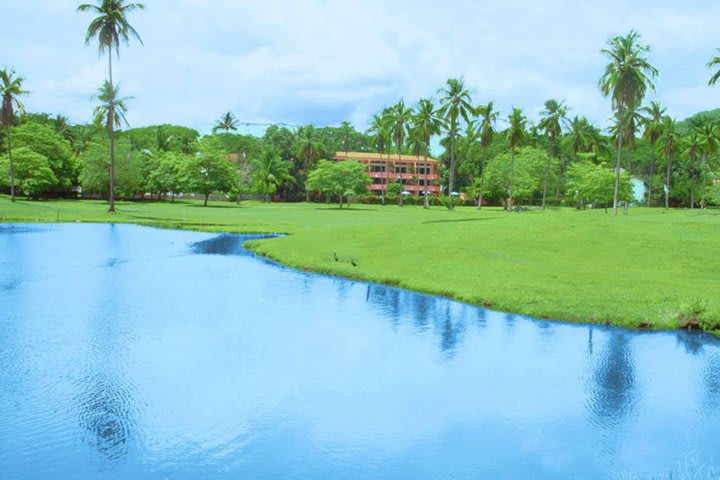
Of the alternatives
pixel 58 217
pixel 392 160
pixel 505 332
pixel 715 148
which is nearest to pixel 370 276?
pixel 505 332

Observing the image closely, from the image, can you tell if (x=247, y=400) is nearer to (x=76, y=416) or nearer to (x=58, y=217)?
(x=76, y=416)

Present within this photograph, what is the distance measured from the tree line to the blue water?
55549 mm

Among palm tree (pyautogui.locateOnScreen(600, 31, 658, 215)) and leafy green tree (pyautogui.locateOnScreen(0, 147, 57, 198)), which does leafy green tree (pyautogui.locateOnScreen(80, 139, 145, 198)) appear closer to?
leafy green tree (pyautogui.locateOnScreen(0, 147, 57, 198))

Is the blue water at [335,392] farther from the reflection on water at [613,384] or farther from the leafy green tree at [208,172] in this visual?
the leafy green tree at [208,172]

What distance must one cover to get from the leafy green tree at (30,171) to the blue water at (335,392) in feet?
251

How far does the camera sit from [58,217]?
63.9 metres

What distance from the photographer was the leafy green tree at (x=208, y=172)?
10269 cm

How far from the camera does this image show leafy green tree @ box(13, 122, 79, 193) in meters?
100

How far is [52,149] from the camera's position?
334ft

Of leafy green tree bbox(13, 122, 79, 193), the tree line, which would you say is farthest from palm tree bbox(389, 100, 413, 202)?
leafy green tree bbox(13, 122, 79, 193)

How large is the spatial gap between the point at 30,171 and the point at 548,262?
86.5m

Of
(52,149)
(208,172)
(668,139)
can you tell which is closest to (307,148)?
(208,172)

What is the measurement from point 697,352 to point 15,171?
9795cm

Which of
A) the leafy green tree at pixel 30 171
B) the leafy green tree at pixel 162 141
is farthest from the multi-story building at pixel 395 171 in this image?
the leafy green tree at pixel 30 171
